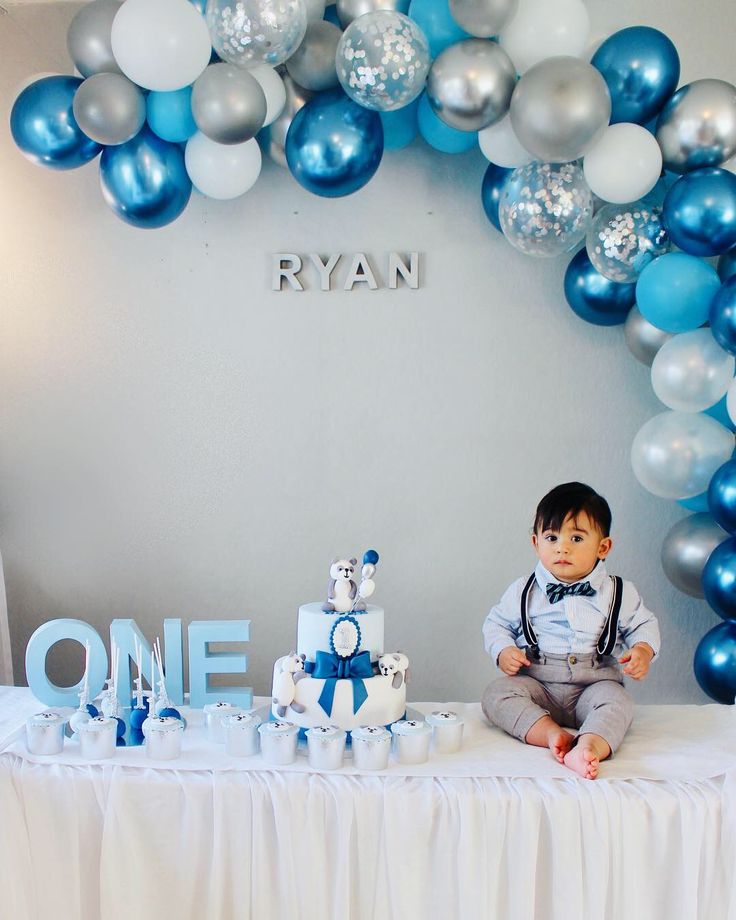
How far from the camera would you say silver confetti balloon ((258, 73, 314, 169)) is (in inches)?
86.4

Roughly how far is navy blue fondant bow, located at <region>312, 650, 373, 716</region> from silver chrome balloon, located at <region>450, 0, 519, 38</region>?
1.30m

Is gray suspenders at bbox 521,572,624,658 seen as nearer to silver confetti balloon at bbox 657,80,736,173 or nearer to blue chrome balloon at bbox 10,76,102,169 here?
silver confetti balloon at bbox 657,80,736,173

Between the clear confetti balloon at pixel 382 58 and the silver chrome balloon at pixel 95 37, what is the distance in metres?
0.50

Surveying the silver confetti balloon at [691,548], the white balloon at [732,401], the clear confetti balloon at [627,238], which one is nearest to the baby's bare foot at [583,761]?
the silver confetti balloon at [691,548]

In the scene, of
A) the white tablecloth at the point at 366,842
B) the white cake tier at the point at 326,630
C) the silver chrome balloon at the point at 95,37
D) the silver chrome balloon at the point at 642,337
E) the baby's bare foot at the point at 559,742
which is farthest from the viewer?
the silver chrome balloon at the point at 642,337

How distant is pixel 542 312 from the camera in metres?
2.48

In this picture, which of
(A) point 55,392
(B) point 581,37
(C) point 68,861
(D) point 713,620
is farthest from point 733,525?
(A) point 55,392

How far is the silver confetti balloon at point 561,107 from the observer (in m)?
1.89

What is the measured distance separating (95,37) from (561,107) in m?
1.00

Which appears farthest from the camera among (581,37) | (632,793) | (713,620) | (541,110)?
(713,620)

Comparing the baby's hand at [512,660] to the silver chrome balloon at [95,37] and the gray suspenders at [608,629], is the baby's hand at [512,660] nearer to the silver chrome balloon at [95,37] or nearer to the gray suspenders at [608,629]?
the gray suspenders at [608,629]

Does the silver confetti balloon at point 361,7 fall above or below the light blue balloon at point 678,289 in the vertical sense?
above

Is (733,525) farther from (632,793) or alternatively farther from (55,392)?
(55,392)

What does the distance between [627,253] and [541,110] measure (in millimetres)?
375
